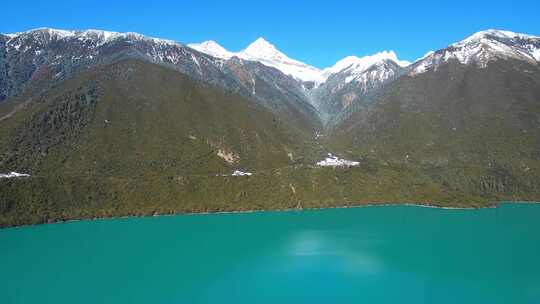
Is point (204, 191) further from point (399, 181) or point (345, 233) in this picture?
point (399, 181)

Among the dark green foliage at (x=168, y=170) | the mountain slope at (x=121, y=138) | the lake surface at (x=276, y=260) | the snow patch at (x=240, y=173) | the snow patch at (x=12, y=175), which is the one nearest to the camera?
the lake surface at (x=276, y=260)

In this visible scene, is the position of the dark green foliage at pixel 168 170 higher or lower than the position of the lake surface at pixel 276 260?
higher

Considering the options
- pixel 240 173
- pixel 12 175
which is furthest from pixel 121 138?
pixel 12 175

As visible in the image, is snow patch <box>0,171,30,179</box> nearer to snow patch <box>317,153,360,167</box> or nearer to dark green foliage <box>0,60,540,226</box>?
dark green foliage <box>0,60,540,226</box>

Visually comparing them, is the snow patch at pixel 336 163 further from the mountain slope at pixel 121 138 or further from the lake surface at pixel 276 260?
the lake surface at pixel 276 260

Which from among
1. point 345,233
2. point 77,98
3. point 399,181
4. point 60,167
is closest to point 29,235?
point 60,167

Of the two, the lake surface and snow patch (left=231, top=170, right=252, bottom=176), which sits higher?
snow patch (left=231, top=170, right=252, bottom=176)

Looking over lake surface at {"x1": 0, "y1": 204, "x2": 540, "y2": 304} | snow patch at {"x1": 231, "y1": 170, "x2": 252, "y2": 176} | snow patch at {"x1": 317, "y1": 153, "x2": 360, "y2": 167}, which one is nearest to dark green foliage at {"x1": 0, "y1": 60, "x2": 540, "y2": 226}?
snow patch at {"x1": 231, "y1": 170, "x2": 252, "y2": 176}

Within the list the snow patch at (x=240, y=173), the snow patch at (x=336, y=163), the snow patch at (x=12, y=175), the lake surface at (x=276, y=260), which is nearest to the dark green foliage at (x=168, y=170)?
the snow patch at (x=240, y=173)

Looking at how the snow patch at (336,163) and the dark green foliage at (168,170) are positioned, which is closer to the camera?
the dark green foliage at (168,170)
